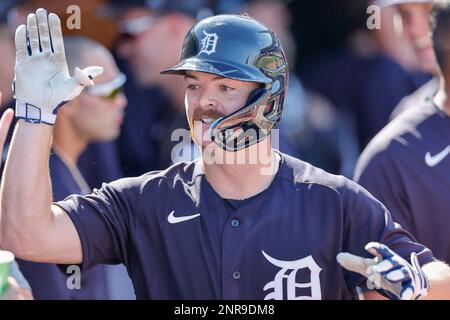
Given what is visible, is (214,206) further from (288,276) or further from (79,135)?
(79,135)

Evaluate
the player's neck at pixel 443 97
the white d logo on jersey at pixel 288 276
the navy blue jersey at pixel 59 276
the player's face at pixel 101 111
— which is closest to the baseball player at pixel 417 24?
the player's neck at pixel 443 97

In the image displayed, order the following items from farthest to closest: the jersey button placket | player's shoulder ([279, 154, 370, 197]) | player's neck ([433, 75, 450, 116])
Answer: player's neck ([433, 75, 450, 116]) → player's shoulder ([279, 154, 370, 197]) → the jersey button placket

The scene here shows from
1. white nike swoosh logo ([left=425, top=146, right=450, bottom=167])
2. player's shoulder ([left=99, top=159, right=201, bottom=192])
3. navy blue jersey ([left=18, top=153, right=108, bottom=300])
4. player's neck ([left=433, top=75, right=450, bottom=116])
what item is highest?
player's neck ([left=433, top=75, right=450, bottom=116])

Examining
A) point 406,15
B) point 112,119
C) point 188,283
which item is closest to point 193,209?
point 188,283

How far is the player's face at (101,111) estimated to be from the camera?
754 cm

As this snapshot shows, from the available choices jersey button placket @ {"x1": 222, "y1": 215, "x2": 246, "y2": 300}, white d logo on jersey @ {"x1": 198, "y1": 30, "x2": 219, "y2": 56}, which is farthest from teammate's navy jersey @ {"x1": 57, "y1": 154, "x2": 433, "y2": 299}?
white d logo on jersey @ {"x1": 198, "y1": 30, "x2": 219, "y2": 56}

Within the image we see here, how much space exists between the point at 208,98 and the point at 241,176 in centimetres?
38

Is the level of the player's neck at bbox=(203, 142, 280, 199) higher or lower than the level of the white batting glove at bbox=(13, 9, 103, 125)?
lower

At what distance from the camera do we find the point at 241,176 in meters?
5.09

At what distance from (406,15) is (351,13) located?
10.2ft

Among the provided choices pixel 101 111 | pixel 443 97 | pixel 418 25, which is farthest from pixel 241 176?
pixel 418 25

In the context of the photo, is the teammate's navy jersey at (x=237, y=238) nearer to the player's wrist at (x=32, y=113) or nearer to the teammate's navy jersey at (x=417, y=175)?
the player's wrist at (x=32, y=113)

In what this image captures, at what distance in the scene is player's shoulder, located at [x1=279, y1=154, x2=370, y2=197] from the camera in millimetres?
5020

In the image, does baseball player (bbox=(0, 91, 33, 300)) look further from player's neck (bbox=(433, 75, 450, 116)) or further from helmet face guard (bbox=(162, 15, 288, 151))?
player's neck (bbox=(433, 75, 450, 116))
